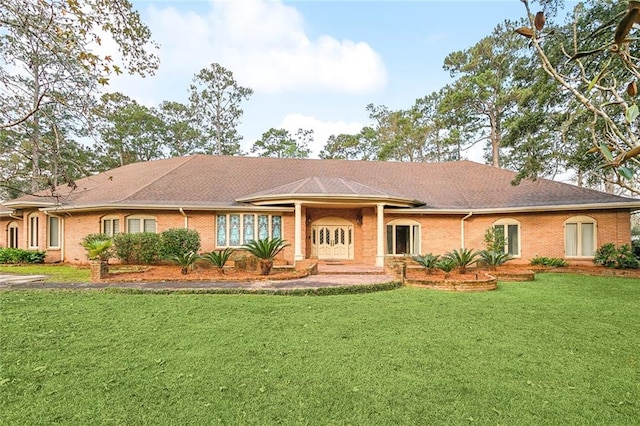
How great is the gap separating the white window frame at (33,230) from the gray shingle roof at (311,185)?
3.05 ft

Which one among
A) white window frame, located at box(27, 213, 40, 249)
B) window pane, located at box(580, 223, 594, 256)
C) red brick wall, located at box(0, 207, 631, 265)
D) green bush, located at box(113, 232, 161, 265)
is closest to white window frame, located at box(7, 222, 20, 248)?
red brick wall, located at box(0, 207, 631, 265)

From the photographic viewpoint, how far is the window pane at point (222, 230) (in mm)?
14891

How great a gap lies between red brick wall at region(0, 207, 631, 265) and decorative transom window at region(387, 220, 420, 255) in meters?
0.27

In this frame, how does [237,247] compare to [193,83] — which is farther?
[193,83]

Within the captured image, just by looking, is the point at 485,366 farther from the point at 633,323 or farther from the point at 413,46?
the point at 413,46

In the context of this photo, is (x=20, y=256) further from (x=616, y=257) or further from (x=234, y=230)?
(x=616, y=257)

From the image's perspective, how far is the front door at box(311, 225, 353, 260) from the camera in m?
16.0

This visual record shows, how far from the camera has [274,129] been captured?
3725 centimetres

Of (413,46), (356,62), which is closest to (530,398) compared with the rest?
(413,46)

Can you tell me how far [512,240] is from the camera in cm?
1538

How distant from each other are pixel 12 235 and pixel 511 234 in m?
26.0

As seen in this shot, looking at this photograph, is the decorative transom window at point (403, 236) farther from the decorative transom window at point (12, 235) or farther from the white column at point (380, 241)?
the decorative transom window at point (12, 235)

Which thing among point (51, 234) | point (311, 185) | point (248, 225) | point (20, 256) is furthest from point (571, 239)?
point (20, 256)

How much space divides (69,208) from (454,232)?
17699 millimetres
